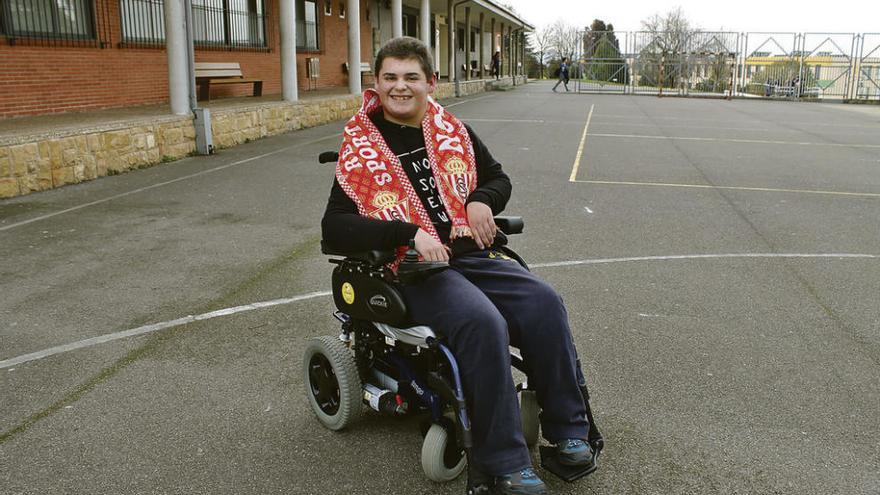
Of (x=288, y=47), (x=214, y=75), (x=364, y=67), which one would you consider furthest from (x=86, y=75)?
(x=364, y=67)

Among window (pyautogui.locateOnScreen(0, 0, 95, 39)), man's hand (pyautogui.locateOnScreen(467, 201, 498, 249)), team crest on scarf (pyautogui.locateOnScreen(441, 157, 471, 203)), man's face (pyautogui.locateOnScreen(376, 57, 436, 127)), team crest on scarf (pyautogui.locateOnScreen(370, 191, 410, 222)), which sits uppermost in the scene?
window (pyautogui.locateOnScreen(0, 0, 95, 39))

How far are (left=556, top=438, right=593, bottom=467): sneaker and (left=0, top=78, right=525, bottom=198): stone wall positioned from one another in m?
8.05

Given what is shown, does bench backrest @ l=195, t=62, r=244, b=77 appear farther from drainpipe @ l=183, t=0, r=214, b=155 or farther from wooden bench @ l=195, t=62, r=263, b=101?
drainpipe @ l=183, t=0, r=214, b=155

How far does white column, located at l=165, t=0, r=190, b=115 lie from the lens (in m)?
12.4

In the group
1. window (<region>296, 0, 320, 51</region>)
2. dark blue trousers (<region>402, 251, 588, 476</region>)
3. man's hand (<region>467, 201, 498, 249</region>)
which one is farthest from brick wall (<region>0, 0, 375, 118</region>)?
dark blue trousers (<region>402, 251, 588, 476</region>)

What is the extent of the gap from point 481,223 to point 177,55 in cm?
1072

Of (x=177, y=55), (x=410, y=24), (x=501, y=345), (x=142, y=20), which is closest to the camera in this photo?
(x=501, y=345)

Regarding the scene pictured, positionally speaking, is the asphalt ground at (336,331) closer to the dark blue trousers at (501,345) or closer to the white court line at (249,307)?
the white court line at (249,307)

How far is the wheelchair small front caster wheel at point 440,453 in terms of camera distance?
289 cm

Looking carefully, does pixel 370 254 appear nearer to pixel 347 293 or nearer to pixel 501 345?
pixel 347 293

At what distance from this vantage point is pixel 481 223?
320 centimetres

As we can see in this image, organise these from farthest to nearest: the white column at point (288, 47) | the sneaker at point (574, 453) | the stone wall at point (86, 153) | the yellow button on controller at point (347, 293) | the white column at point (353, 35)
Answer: the white column at point (353, 35), the white column at point (288, 47), the stone wall at point (86, 153), the yellow button on controller at point (347, 293), the sneaker at point (574, 453)

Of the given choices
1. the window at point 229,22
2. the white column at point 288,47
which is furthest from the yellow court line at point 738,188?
the window at point 229,22

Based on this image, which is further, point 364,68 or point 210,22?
point 364,68
